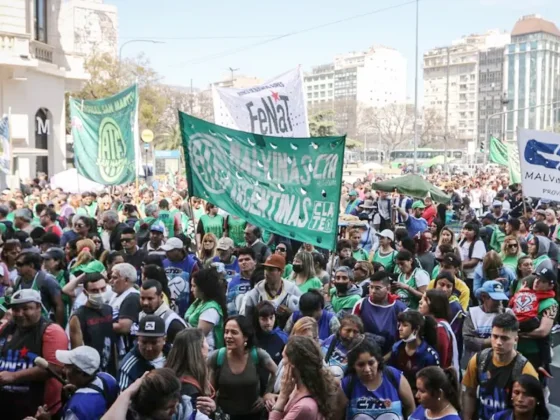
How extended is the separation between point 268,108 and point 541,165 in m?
4.08

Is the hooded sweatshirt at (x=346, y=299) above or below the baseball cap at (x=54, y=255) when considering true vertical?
below

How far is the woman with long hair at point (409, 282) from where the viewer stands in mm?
7223

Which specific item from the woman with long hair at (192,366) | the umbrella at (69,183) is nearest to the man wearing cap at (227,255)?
the woman with long hair at (192,366)

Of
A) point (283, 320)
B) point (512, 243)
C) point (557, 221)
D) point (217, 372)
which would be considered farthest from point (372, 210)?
point (217, 372)

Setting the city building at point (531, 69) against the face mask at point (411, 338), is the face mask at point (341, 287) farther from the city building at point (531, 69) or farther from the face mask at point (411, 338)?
the city building at point (531, 69)

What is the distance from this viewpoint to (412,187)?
16.0m

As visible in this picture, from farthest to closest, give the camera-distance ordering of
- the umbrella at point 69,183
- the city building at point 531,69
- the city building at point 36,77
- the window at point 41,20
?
the city building at point 531,69
the window at point 41,20
the city building at point 36,77
the umbrella at point 69,183

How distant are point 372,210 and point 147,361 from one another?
12.1 metres

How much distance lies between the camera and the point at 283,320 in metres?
6.34

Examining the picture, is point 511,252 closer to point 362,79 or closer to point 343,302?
point 343,302

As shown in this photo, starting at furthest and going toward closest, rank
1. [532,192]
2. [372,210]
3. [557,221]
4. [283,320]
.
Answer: [372,210]
[557,221]
[532,192]
[283,320]

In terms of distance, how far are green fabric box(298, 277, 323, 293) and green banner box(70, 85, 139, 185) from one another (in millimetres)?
6118

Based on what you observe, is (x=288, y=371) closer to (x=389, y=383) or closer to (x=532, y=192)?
(x=389, y=383)

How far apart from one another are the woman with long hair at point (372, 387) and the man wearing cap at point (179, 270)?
345 centimetres
